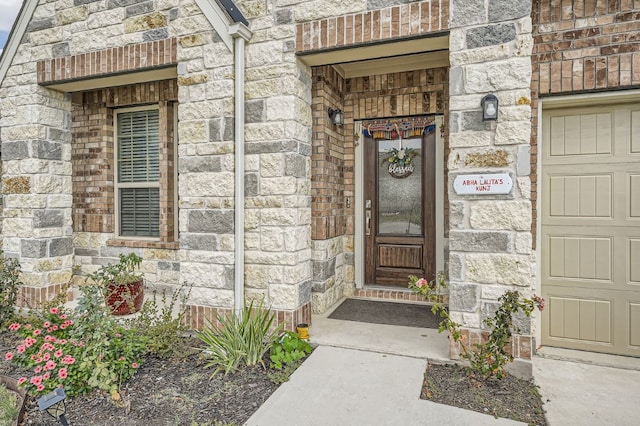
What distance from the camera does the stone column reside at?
4.14 metres

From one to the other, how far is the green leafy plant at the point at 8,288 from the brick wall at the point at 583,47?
15.9 ft

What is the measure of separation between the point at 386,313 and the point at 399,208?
125cm

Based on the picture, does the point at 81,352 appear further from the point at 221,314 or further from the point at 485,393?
the point at 485,393

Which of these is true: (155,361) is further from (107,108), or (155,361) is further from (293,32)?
(107,108)

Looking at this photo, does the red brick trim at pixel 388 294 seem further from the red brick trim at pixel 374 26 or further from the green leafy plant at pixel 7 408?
the green leafy plant at pixel 7 408

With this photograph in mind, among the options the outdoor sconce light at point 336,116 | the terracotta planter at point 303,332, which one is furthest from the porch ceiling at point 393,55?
the terracotta planter at point 303,332

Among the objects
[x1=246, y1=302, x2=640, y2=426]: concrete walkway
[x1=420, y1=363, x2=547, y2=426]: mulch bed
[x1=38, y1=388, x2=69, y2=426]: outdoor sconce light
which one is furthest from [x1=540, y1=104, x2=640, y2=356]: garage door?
[x1=38, y1=388, x2=69, y2=426]: outdoor sconce light

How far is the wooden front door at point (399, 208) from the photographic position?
4.42 metres

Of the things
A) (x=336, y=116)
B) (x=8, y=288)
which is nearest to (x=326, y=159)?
(x=336, y=116)

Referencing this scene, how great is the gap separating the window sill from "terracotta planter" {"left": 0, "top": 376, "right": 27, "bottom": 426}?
203 centimetres

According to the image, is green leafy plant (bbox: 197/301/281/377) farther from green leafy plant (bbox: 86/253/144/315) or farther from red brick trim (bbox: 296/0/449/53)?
red brick trim (bbox: 296/0/449/53)

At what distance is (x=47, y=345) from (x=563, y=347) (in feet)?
12.5

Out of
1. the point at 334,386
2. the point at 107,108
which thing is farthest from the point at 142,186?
the point at 334,386

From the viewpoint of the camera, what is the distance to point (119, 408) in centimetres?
239
